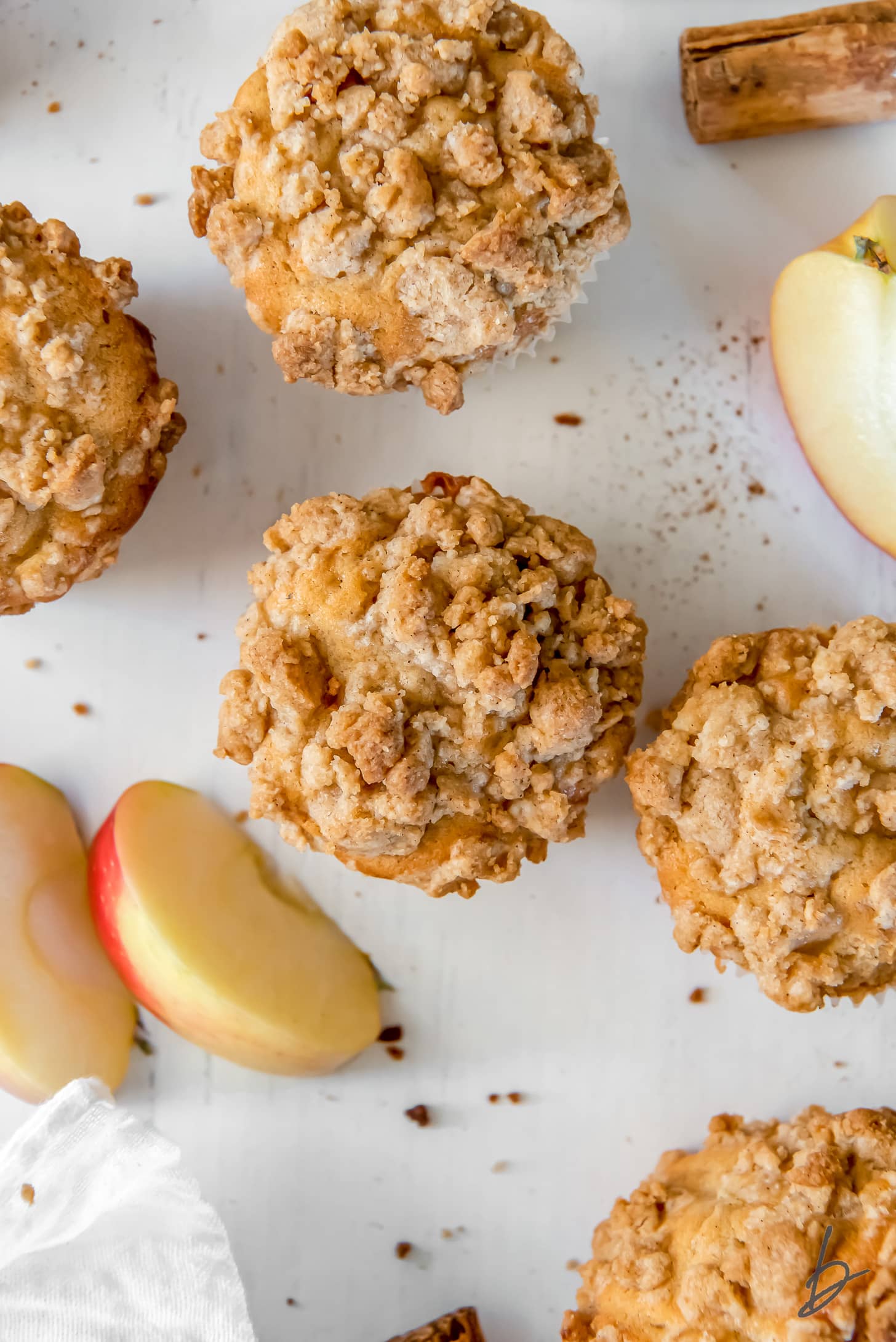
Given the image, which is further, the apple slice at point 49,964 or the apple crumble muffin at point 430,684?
the apple slice at point 49,964

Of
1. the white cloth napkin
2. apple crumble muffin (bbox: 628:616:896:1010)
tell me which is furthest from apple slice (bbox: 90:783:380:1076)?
apple crumble muffin (bbox: 628:616:896:1010)

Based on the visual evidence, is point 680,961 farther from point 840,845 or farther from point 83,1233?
point 83,1233

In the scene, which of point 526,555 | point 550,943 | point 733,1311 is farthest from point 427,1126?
point 526,555

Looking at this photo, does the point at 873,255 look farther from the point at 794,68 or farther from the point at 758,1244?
the point at 758,1244

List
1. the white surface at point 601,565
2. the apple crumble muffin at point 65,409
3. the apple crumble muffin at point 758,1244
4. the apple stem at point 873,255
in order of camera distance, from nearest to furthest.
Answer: the apple crumble muffin at point 758,1244 < the apple crumble muffin at point 65,409 < the apple stem at point 873,255 < the white surface at point 601,565

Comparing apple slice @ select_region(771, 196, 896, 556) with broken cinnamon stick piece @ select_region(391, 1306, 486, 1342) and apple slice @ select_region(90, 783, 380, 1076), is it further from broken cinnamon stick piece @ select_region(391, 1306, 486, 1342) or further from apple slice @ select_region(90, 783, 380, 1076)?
broken cinnamon stick piece @ select_region(391, 1306, 486, 1342)

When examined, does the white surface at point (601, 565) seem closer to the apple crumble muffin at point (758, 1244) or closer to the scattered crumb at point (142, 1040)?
A: the scattered crumb at point (142, 1040)

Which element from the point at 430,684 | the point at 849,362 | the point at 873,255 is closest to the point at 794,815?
the point at 430,684

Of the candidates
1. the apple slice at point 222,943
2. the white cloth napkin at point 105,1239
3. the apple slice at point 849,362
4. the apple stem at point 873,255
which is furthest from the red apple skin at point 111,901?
the apple stem at point 873,255
